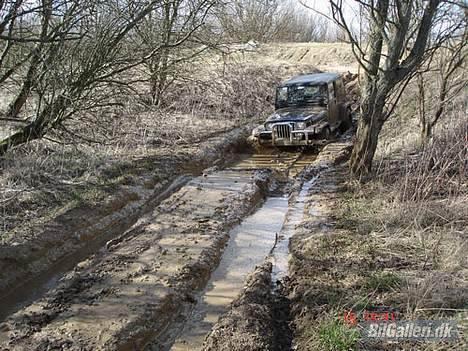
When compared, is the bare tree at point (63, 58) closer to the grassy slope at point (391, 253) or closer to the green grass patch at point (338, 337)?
the grassy slope at point (391, 253)


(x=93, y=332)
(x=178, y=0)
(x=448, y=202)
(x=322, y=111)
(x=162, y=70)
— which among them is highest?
(x=178, y=0)

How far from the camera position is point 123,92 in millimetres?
9586

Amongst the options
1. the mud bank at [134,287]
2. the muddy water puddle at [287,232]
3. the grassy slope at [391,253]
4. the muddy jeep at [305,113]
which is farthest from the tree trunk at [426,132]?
the mud bank at [134,287]

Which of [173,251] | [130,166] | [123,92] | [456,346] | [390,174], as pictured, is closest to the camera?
[456,346]

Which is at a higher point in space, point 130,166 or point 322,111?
point 322,111

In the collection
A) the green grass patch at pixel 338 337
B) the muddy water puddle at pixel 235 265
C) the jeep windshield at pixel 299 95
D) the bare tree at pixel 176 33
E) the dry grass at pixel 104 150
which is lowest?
the muddy water puddle at pixel 235 265

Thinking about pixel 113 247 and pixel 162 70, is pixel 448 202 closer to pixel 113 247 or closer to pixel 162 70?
pixel 113 247

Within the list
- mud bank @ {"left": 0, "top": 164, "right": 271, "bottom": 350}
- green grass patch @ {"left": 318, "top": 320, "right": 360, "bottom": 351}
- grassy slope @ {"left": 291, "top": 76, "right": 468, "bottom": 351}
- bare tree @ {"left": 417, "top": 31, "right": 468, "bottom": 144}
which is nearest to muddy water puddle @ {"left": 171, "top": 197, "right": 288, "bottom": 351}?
mud bank @ {"left": 0, "top": 164, "right": 271, "bottom": 350}

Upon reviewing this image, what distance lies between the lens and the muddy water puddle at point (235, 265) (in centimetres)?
514

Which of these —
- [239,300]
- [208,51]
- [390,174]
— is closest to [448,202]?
[390,174]

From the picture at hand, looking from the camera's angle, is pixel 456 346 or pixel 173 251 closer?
pixel 456 346

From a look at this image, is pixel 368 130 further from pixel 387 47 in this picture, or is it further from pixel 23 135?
pixel 23 135

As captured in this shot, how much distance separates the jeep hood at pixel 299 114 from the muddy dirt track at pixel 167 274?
275 cm

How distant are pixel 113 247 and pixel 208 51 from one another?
8904 millimetres
